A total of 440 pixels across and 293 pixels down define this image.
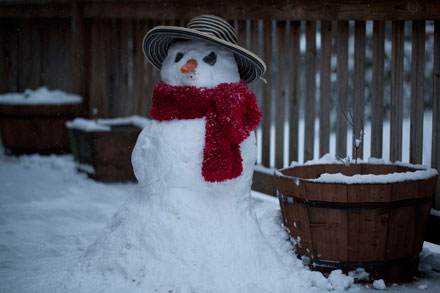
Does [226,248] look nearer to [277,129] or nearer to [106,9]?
[277,129]

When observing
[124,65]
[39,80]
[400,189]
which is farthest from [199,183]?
[39,80]

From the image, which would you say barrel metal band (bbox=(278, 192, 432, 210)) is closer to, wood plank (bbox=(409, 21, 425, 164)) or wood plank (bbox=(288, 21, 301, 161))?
wood plank (bbox=(409, 21, 425, 164))

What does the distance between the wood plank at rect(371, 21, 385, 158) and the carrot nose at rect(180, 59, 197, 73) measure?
176 cm

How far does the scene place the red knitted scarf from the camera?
323 centimetres

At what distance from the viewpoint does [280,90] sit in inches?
210

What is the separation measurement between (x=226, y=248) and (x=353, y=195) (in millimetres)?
812

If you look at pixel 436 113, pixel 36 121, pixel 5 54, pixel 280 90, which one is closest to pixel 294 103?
pixel 280 90

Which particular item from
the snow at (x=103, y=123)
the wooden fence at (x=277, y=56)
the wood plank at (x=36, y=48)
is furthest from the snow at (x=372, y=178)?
the wood plank at (x=36, y=48)

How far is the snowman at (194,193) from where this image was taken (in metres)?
3.17

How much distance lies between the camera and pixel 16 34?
929 centimetres

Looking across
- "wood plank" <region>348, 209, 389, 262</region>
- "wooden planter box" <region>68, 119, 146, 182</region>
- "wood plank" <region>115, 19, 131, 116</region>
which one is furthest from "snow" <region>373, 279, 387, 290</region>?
"wood plank" <region>115, 19, 131, 116</region>

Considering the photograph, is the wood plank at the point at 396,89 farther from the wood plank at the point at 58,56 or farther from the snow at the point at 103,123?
the wood plank at the point at 58,56

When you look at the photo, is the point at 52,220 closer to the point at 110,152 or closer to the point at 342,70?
the point at 110,152

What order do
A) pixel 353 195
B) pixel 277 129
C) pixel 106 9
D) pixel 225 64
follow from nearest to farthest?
pixel 353 195, pixel 225 64, pixel 277 129, pixel 106 9
